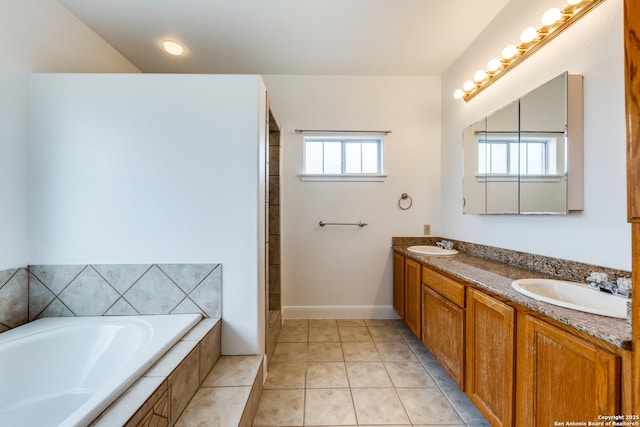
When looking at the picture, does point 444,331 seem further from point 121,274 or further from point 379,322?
point 121,274

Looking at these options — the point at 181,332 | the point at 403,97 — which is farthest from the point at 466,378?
the point at 403,97

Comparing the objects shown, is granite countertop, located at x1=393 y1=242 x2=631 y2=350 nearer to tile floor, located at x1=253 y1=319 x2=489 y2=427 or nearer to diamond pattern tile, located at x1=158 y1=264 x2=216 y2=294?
tile floor, located at x1=253 y1=319 x2=489 y2=427

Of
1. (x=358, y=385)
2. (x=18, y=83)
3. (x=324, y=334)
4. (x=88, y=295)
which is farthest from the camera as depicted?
(x=324, y=334)

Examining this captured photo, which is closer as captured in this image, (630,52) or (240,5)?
(630,52)

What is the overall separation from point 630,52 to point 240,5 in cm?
199

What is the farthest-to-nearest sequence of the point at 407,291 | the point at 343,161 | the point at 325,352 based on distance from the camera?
the point at 343,161 < the point at 407,291 < the point at 325,352

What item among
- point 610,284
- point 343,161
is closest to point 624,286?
point 610,284

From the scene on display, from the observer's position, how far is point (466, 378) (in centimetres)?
137

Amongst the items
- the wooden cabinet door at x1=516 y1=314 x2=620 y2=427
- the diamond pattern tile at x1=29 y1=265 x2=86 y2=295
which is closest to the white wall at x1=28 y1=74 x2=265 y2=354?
the diamond pattern tile at x1=29 y1=265 x2=86 y2=295

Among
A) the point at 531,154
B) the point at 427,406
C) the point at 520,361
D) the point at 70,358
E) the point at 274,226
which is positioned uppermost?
the point at 531,154

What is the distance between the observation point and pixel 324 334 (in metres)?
2.31

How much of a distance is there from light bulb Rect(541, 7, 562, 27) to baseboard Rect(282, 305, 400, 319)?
2.47m

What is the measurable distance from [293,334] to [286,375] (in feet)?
1.87

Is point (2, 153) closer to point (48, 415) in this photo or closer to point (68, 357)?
point (68, 357)
